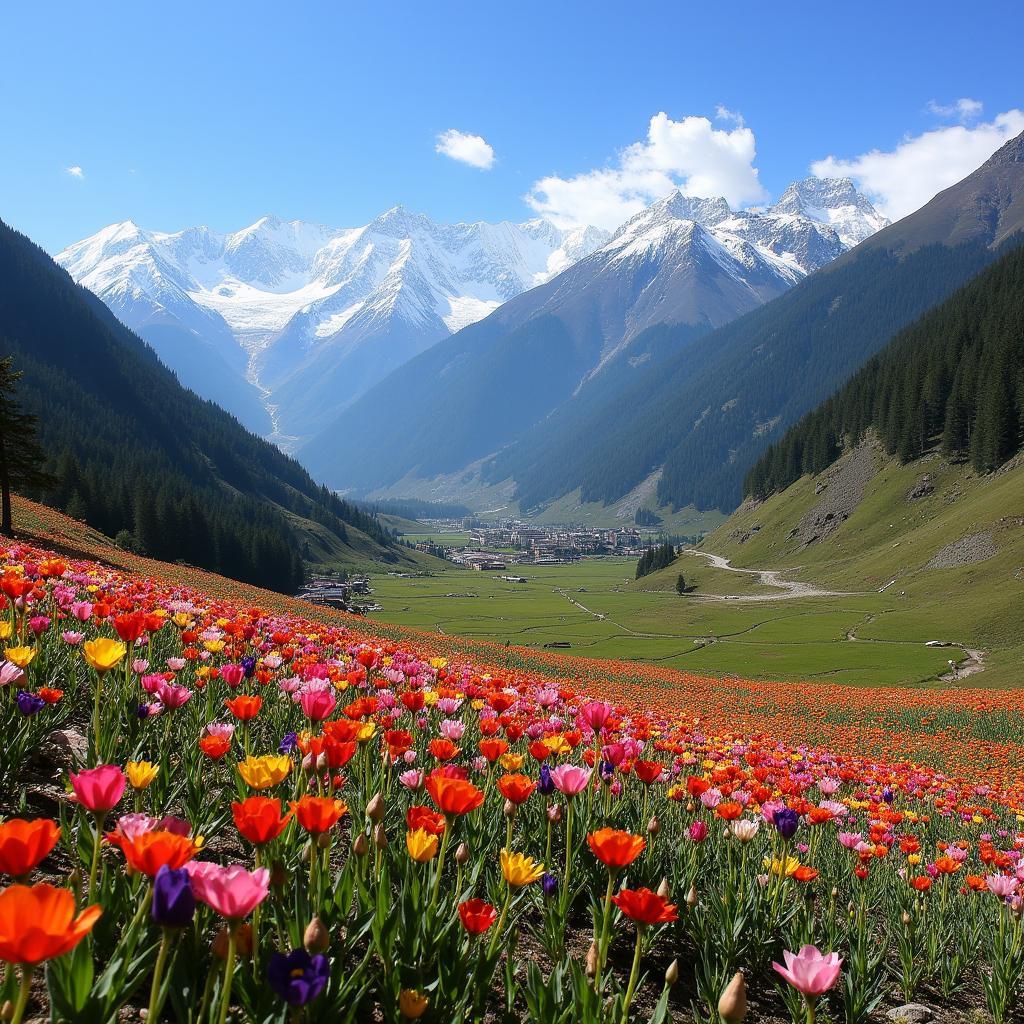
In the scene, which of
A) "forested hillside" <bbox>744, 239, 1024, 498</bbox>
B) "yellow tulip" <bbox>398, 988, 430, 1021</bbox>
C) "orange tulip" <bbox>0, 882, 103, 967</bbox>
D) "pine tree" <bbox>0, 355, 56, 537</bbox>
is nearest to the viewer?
"orange tulip" <bbox>0, 882, 103, 967</bbox>

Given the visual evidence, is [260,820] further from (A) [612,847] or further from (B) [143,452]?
(B) [143,452]

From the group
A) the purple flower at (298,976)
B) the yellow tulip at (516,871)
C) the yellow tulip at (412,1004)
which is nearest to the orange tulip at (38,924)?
the purple flower at (298,976)

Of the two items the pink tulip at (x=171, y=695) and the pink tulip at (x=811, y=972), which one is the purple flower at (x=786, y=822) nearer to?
the pink tulip at (x=811, y=972)

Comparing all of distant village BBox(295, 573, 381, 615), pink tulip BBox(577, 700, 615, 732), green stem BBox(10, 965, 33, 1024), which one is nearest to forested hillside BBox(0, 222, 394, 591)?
distant village BBox(295, 573, 381, 615)

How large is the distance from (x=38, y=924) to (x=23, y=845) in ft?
1.12

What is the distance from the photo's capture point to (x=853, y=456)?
121625 mm

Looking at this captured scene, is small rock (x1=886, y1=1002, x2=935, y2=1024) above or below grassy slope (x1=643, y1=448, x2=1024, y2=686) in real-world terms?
below

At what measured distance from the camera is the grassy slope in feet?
166

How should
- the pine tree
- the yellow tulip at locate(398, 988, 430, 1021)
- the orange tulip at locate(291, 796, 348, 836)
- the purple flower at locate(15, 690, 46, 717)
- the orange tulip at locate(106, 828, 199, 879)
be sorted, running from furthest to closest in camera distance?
the pine tree
the purple flower at locate(15, 690, 46, 717)
the orange tulip at locate(291, 796, 348, 836)
the yellow tulip at locate(398, 988, 430, 1021)
the orange tulip at locate(106, 828, 199, 879)

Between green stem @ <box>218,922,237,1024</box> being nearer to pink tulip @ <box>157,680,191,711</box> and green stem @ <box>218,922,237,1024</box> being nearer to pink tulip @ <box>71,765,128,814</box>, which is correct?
pink tulip @ <box>71,765,128,814</box>

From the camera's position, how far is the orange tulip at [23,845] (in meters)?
1.55

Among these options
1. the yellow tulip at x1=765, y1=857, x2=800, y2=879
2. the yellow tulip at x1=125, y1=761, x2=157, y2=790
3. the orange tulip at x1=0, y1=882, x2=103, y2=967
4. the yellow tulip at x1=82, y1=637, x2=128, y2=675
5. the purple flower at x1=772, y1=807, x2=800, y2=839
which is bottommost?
the yellow tulip at x1=765, y1=857, x2=800, y2=879

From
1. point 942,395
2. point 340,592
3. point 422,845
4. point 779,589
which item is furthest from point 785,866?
point 942,395

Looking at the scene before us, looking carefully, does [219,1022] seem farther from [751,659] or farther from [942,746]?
[751,659]
